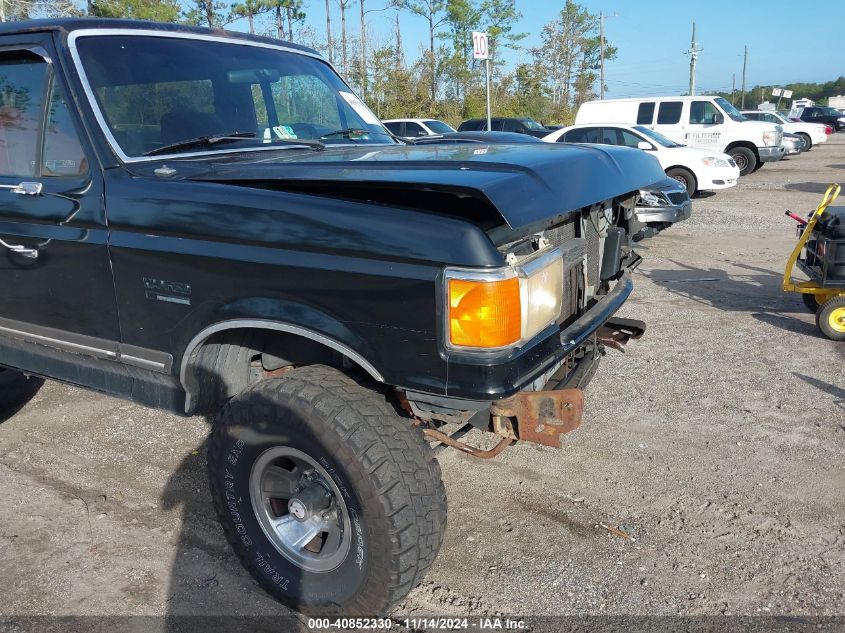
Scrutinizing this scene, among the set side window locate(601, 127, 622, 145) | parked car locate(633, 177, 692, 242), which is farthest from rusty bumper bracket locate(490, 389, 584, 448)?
A: side window locate(601, 127, 622, 145)

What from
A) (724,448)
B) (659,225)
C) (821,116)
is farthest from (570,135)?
(821,116)

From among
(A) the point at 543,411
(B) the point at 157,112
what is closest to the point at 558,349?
(A) the point at 543,411

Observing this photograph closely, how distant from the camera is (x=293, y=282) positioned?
89.0 inches

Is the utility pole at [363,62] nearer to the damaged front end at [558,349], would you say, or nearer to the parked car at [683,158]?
the parked car at [683,158]

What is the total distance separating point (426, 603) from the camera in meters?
2.68

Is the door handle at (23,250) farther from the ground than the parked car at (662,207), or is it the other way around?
the door handle at (23,250)

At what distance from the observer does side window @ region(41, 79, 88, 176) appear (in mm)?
2818

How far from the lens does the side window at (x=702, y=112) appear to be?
16.8m

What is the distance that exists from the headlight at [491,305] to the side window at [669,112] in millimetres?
16312

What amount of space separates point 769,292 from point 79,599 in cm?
661

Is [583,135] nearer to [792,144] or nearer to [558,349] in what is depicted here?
[792,144]

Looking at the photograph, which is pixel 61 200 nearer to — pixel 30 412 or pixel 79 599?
pixel 79 599

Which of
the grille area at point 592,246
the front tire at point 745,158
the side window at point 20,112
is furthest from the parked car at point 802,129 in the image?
the side window at point 20,112

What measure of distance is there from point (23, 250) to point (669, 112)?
16.6 meters
